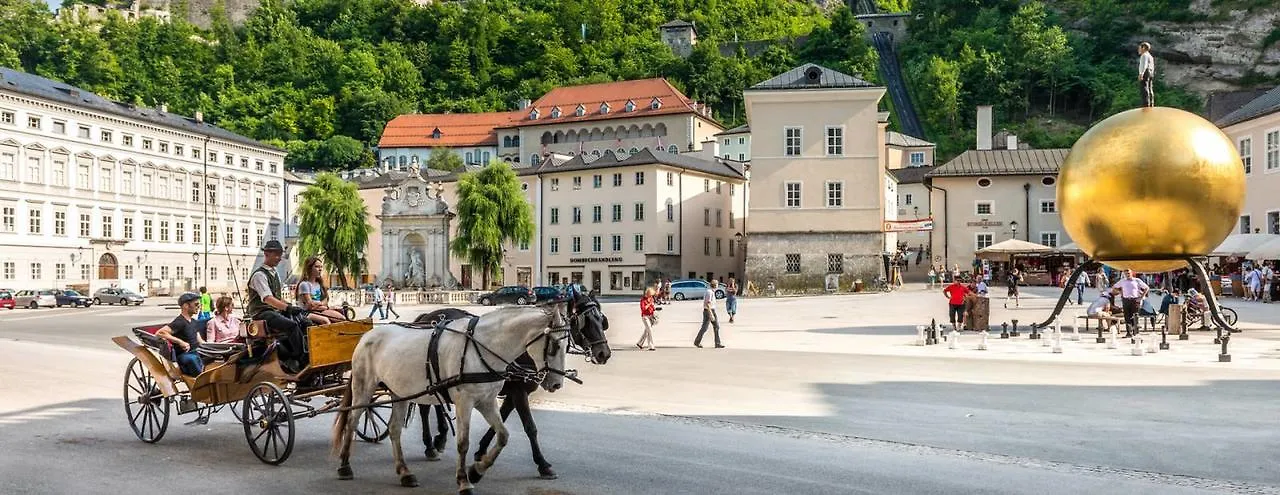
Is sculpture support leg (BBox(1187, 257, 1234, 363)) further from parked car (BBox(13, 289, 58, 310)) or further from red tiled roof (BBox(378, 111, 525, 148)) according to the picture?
red tiled roof (BBox(378, 111, 525, 148))

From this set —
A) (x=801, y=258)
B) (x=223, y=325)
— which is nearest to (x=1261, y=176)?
(x=801, y=258)

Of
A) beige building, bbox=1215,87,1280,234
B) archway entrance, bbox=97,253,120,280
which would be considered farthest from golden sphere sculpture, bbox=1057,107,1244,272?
archway entrance, bbox=97,253,120,280

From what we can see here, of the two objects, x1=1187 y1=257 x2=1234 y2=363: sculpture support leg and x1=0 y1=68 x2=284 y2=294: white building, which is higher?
x1=0 y1=68 x2=284 y2=294: white building

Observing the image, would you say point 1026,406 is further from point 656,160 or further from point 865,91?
point 656,160

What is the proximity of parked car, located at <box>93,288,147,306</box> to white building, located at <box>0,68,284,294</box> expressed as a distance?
779cm

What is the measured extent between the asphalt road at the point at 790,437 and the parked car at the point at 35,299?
45.7 m

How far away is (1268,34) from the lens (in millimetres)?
106500

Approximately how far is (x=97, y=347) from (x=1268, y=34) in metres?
115

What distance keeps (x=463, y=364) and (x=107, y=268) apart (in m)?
75.8

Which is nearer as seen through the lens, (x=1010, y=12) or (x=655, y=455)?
(x=655, y=455)

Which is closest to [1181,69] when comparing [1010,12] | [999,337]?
[1010,12]

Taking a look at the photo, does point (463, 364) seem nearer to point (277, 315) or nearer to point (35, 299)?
point (277, 315)

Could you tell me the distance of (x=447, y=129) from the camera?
12025 cm

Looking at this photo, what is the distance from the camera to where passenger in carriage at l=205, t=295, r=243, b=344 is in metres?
13.1
